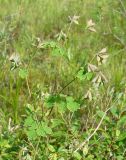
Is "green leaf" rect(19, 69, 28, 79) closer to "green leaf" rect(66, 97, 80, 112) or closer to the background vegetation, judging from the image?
the background vegetation

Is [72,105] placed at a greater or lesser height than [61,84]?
greater

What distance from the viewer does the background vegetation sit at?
1758mm

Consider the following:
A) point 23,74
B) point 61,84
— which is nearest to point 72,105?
point 23,74

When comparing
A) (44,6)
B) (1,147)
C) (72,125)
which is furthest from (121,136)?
(44,6)

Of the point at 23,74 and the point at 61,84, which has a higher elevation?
the point at 23,74

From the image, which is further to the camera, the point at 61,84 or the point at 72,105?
the point at 61,84

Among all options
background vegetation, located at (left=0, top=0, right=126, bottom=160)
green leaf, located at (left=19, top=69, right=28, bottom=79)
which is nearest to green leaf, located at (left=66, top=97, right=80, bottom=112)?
background vegetation, located at (left=0, top=0, right=126, bottom=160)

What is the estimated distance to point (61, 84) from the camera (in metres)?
2.80

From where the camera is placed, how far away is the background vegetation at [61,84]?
1.76m

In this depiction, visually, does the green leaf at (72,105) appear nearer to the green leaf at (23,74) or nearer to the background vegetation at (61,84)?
the background vegetation at (61,84)

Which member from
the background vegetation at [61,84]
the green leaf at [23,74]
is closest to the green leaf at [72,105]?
the background vegetation at [61,84]

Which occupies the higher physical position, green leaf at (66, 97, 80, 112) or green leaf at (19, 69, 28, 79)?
green leaf at (19, 69, 28, 79)

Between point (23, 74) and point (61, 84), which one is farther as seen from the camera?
point (61, 84)

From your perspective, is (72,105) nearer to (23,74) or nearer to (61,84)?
(23,74)
